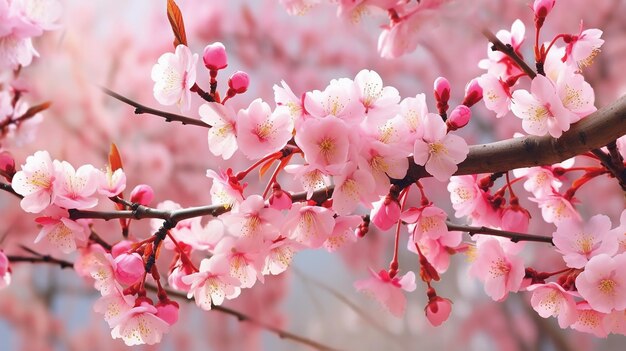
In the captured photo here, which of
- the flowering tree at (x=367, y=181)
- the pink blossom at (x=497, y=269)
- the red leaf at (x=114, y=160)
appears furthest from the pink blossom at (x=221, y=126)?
the pink blossom at (x=497, y=269)

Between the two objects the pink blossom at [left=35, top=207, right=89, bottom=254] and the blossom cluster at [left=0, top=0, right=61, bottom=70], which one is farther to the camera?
the blossom cluster at [left=0, top=0, right=61, bottom=70]

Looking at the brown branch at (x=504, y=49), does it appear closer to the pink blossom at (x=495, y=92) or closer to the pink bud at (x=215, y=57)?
the pink blossom at (x=495, y=92)

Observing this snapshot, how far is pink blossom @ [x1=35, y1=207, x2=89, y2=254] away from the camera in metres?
0.45

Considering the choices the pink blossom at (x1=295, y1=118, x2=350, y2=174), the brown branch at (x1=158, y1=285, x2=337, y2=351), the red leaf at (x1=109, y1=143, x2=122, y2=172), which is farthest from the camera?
the brown branch at (x1=158, y1=285, x2=337, y2=351)

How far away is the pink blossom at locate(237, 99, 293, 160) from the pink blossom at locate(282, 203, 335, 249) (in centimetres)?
5

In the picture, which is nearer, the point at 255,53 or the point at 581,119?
the point at 581,119

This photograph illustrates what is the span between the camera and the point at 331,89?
399 mm

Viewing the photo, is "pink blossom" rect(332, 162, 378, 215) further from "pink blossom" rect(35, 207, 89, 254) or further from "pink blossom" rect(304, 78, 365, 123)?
"pink blossom" rect(35, 207, 89, 254)

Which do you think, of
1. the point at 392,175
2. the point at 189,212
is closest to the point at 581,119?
the point at 392,175

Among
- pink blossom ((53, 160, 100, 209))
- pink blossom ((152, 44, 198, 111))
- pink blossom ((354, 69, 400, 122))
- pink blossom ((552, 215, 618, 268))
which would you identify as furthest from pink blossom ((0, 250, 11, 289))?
pink blossom ((552, 215, 618, 268))

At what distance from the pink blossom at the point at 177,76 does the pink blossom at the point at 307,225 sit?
10 centimetres

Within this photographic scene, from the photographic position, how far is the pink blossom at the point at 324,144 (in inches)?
15.1

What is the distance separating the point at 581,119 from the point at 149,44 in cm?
136

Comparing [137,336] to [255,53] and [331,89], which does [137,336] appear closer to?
[331,89]
